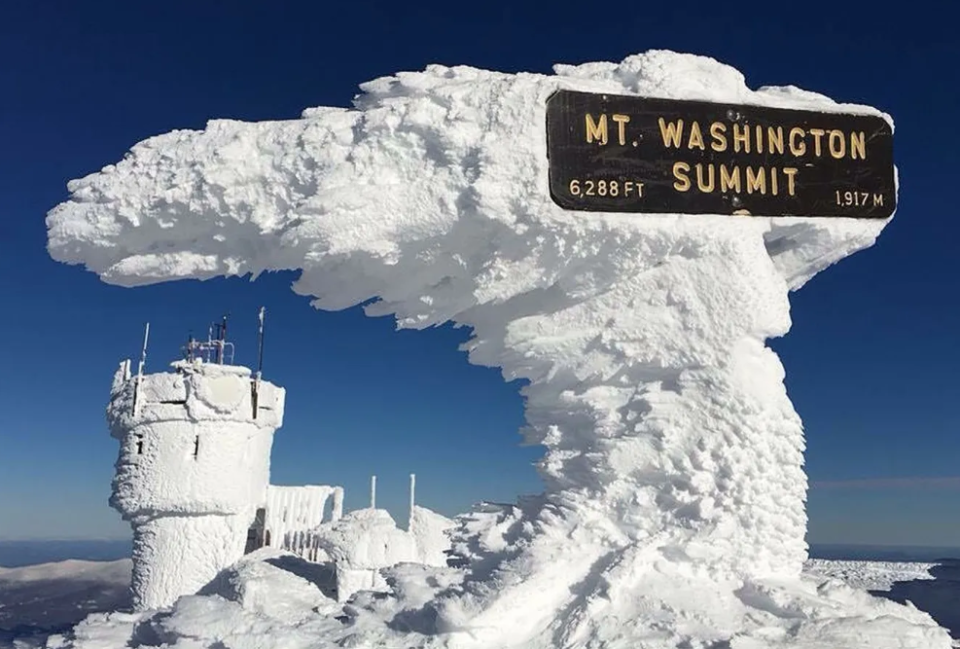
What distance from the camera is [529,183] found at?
6.27 metres

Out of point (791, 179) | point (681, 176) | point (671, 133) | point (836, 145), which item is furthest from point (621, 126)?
point (836, 145)

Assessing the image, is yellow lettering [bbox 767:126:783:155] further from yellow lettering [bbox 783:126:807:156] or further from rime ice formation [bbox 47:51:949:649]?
rime ice formation [bbox 47:51:949:649]

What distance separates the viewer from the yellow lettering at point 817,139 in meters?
6.96

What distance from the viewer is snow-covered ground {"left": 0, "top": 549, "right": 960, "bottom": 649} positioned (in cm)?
659

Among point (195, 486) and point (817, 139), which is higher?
point (817, 139)

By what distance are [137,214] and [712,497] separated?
4970mm

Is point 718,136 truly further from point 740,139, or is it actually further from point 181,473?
point 181,473

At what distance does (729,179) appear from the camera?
6.72 m

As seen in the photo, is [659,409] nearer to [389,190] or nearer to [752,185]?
[752,185]

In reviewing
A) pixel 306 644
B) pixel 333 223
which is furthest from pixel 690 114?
pixel 306 644

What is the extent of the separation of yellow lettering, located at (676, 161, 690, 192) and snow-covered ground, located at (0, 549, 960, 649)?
327 cm

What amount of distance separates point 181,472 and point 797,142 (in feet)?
36.5

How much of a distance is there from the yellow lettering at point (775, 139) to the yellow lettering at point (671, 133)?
785 millimetres

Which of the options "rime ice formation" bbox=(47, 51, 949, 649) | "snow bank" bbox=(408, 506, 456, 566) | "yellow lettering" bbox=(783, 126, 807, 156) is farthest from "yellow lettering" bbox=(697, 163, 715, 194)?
"snow bank" bbox=(408, 506, 456, 566)
